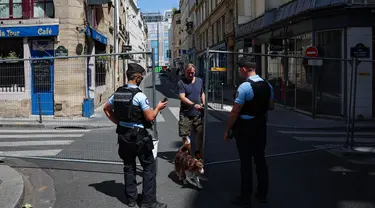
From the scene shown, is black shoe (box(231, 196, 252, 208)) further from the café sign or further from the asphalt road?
the café sign

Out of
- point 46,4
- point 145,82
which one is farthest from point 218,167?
point 46,4

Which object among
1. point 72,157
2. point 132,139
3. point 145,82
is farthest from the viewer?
point 72,157

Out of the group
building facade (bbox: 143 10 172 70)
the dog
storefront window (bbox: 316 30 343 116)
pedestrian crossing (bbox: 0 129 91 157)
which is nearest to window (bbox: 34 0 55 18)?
pedestrian crossing (bbox: 0 129 91 157)

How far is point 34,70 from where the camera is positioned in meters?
10.2

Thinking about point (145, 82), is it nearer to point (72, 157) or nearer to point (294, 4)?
point (72, 157)

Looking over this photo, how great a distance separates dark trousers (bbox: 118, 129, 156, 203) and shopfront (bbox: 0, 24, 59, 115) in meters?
4.91

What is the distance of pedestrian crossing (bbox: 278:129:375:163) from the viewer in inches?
328

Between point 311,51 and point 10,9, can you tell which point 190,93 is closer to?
point 311,51

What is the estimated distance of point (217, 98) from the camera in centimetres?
805

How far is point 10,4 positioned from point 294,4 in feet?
38.3

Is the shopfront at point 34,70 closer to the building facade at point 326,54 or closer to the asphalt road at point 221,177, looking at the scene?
the asphalt road at point 221,177

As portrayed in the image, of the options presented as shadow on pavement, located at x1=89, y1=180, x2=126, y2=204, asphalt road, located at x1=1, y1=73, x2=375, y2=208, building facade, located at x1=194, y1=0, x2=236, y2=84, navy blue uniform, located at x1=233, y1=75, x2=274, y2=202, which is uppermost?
building facade, located at x1=194, y1=0, x2=236, y2=84

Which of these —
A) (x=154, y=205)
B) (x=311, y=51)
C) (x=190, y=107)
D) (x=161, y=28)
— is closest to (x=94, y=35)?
(x=311, y=51)

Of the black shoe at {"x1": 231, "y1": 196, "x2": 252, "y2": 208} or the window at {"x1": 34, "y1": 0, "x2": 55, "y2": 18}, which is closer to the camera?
the black shoe at {"x1": 231, "y1": 196, "x2": 252, "y2": 208}
